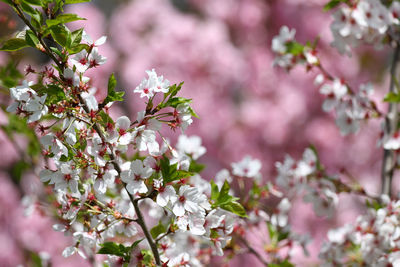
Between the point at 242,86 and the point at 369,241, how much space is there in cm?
254

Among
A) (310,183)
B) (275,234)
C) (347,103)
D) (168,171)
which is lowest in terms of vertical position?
(275,234)

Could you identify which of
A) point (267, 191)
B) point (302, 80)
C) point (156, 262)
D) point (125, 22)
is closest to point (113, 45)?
point (125, 22)

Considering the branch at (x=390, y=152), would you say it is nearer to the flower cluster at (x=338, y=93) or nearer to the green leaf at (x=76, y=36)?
the flower cluster at (x=338, y=93)

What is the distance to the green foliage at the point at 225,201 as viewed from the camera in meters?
0.80

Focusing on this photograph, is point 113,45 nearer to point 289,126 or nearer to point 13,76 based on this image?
point 289,126

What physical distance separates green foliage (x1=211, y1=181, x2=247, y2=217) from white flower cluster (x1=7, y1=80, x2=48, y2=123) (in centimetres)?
30

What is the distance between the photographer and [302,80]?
132 inches

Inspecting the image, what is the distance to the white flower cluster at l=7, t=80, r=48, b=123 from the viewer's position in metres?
0.70

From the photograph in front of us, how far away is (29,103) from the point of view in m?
0.70

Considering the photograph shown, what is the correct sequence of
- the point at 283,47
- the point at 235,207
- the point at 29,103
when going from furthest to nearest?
1. the point at 283,47
2. the point at 235,207
3. the point at 29,103

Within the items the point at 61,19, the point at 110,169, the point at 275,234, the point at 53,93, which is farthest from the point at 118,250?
the point at 275,234

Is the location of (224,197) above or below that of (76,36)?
below

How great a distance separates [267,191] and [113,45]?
9.73ft

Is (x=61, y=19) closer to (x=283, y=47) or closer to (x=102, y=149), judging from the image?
(x=102, y=149)
